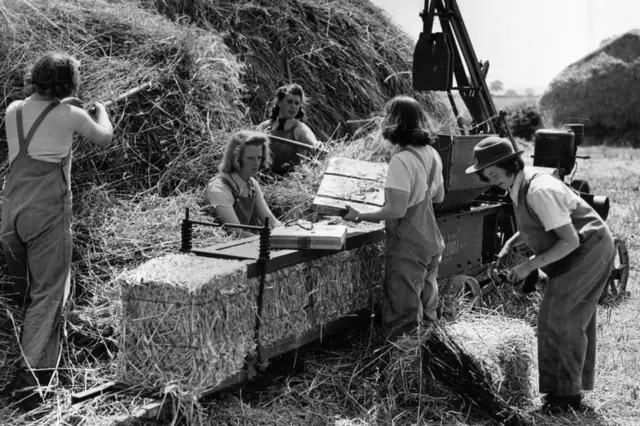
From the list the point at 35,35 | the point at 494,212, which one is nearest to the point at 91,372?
the point at 35,35

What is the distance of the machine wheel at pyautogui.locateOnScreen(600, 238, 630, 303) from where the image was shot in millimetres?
7742

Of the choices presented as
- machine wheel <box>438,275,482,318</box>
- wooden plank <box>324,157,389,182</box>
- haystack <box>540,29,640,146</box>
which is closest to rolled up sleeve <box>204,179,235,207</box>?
wooden plank <box>324,157,389,182</box>

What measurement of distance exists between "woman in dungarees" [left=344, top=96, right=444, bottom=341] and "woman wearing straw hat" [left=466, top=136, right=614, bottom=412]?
0.37 m

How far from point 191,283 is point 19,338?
1619mm

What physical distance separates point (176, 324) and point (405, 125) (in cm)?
198

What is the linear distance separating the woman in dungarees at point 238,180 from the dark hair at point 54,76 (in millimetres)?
1298

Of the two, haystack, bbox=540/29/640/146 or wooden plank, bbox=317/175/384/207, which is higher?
haystack, bbox=540/29/640/146

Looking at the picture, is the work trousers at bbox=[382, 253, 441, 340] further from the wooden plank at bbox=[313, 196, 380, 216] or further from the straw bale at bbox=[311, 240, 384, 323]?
the wooden plank at bbox=[313, 196, 380, 216]

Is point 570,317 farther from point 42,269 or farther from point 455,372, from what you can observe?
point 42,269

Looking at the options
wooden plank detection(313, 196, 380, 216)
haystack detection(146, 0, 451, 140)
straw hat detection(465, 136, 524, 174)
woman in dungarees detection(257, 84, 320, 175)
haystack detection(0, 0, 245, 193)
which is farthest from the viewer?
haystack detection(146, 0, 451, 140)

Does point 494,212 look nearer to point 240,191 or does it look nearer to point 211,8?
point 240,191

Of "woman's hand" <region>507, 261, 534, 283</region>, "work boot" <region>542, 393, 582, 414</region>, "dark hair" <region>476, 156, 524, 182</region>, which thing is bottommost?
"work boot" <region>542, 393, 582, 414</region>

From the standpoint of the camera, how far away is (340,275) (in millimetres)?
4840

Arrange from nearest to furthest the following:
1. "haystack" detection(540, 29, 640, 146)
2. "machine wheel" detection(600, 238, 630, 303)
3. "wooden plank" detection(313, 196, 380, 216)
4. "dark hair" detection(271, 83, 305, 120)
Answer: "wooden plank" detection(313, 196, 380, 216), "dark hair" detection(271, 83, 305, 120), "machine wheel" detection(600, 238, 630, 303), "haystack" detection(540, 29, 640, 146)
